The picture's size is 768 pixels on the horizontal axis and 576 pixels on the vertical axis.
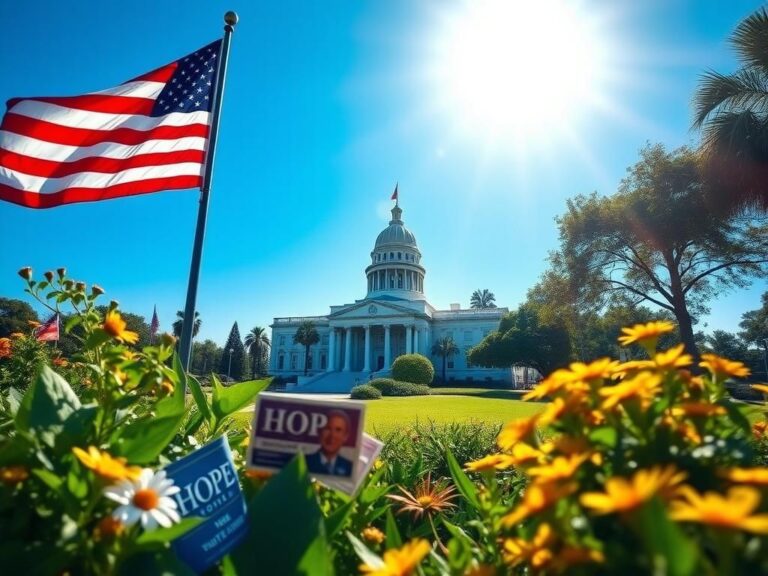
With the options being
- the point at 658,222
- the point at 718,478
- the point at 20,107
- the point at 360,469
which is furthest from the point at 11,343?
the point at 658,222

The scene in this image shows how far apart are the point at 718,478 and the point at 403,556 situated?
64 centimetres

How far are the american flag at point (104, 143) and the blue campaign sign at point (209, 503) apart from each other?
411 centimetres

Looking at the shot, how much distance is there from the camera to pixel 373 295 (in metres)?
55.8

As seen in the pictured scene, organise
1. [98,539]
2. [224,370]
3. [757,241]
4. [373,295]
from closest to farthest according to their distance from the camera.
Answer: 1. [98,539]
2. [757,241]
3. [373,295]
4. [224,370]

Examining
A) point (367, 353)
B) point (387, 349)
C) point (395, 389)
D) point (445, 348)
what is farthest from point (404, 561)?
point (445, 348)

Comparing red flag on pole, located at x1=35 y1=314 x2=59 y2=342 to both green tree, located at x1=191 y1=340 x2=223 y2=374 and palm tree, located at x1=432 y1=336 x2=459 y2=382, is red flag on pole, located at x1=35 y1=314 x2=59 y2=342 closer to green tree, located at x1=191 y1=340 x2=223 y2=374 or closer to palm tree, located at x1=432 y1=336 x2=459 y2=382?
palm tree, located at x1=432 y1=336 x2=459 y2=382

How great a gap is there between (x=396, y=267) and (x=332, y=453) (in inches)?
2176

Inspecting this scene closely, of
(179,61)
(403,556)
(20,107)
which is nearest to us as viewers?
(403,556)

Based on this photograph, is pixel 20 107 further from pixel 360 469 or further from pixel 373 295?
pixel 373 295

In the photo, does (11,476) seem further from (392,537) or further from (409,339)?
(409,339)

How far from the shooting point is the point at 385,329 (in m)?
50.7

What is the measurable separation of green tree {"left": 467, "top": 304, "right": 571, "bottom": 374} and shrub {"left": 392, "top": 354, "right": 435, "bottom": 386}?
5665 millimetres

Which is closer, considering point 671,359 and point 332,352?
point 671,359

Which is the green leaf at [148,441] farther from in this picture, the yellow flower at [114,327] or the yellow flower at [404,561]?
the yellow flower at [404,561]
